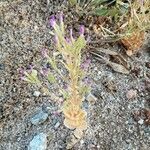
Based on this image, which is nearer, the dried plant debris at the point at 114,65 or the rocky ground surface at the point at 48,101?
the rocky ground surface at the point at 48,101

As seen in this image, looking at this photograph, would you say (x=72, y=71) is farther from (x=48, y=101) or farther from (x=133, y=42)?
(x=133, y=42)

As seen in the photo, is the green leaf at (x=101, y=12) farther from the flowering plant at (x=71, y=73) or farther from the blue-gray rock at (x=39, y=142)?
the blue-gray rock at (x=39, y=142)

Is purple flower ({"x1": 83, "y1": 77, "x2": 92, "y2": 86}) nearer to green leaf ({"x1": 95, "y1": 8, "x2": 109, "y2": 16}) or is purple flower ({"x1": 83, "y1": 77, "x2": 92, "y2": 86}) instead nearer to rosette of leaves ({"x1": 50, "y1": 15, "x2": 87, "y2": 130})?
rosette of leaves ({"x1": 50, "y1": 15, "x2": 87, "y2": 130})

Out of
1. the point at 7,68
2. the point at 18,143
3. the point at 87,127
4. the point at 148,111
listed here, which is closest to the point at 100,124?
the point at 87,127

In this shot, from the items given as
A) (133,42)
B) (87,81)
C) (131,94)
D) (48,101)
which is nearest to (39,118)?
(48,101)

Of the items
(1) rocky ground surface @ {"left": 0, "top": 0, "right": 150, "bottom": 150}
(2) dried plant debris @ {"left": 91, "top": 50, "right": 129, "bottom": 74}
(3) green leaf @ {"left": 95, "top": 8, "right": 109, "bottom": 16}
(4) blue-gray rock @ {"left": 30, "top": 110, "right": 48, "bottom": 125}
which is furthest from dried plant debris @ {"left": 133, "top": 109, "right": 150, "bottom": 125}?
(3) green leaf @ {"left": 95, "top": 8, "right": 109, "bottom": 16}

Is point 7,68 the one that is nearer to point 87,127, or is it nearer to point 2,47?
point 2,47

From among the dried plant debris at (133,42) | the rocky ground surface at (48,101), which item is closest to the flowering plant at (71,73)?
the rocky ground surface at (48,101)
